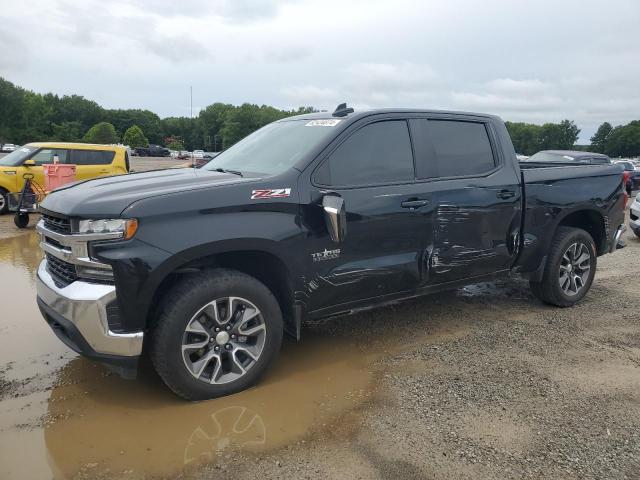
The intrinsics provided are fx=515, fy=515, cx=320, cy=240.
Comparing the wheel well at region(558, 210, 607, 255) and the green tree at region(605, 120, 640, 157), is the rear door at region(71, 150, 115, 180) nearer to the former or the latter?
the wheel well at region(558, 210, 607, 255)

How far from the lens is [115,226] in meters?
3.00

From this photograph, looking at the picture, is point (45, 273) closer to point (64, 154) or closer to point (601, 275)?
point (601, 275)

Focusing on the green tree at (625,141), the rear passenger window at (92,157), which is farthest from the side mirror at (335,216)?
the green tree at (625,141)

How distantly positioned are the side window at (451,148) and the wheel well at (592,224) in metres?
1.47

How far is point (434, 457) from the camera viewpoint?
2816 mm

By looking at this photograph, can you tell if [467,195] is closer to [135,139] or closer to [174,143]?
[135,139]

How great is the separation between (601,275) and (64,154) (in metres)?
11.6

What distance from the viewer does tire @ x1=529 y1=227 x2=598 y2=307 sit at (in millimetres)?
5188

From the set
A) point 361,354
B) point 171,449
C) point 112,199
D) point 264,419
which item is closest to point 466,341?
point 361,354

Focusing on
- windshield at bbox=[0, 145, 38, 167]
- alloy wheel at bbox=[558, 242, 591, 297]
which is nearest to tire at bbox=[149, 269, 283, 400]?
alloy wheel at bbox=[558, 242, 591, 297]

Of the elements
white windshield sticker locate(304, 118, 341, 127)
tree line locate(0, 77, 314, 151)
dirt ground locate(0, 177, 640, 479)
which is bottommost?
dirt ground locate(0, 177, 640, 479)

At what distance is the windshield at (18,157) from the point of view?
11.9m

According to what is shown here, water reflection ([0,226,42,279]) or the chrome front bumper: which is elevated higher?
the chrome front bumper

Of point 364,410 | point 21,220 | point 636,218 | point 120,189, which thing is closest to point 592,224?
point 364,410
